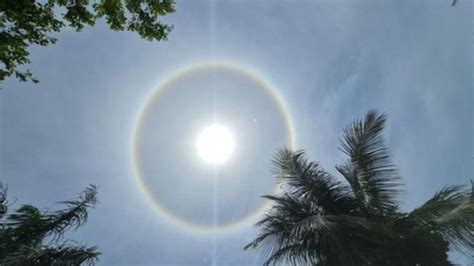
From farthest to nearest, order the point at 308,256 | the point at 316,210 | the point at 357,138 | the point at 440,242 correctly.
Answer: the point at 357,138
the point at 316,210
the point at 308,256
the point at 440,242

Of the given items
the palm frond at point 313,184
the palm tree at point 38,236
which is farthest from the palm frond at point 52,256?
the palm frond at point 313,184

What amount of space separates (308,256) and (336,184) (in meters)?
2.30

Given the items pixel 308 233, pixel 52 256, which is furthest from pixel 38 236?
pixel 308 233

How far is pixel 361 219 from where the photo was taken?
8.62m

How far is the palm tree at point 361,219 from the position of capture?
8.65 meters

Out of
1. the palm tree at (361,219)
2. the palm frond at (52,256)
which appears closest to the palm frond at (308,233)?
the palm tree at (361,219)

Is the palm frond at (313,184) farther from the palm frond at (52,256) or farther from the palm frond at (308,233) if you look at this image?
the palm frond at (52,256)

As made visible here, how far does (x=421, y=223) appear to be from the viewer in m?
9.27

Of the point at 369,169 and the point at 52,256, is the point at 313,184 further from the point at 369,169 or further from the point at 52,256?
the point at 52,256

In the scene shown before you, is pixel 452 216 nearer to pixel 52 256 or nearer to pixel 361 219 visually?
pixel 361 219

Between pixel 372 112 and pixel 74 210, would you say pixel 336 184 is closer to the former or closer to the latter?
pixel 372 112

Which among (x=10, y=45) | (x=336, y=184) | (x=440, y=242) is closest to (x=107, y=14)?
(x=10, y=45)

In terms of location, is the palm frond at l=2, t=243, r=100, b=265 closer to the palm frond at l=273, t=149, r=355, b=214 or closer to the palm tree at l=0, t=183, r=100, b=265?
the palm tree at l=0, t=183, r=100, b=265

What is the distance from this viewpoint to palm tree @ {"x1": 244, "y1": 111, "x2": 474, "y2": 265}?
28.4 feet
